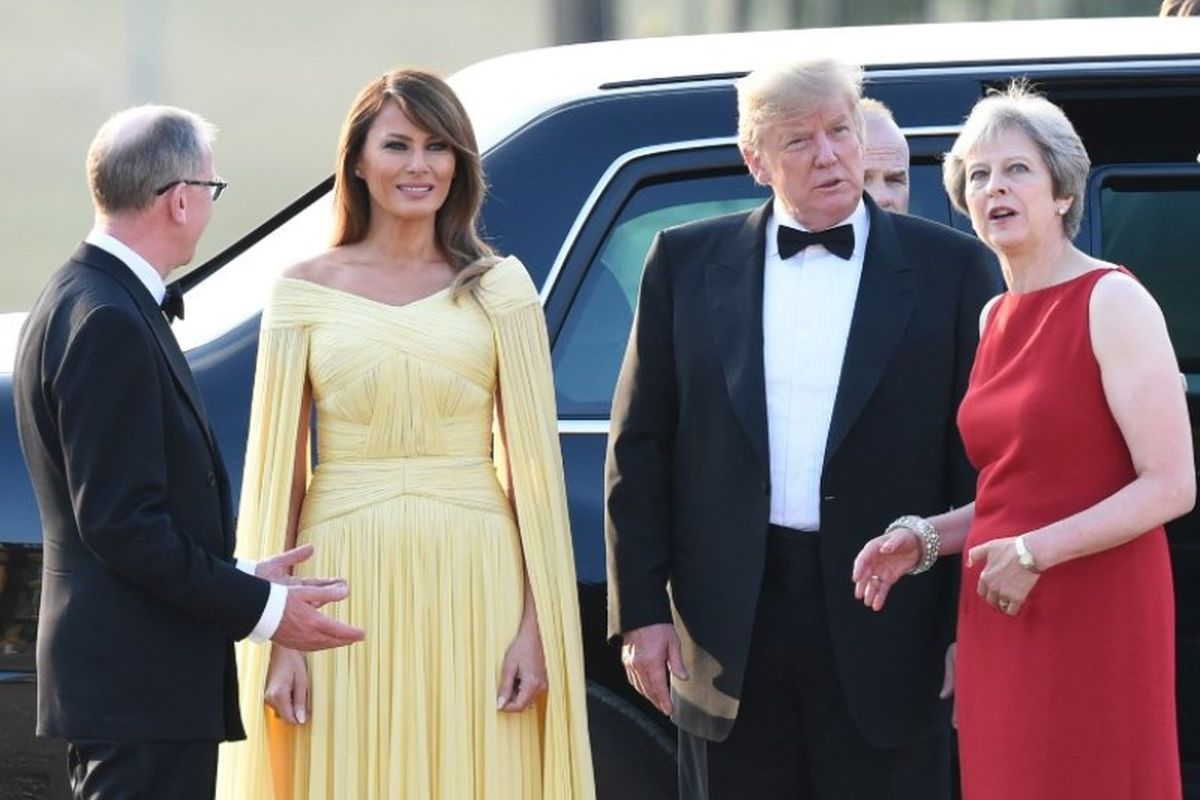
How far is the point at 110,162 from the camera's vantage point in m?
3.44

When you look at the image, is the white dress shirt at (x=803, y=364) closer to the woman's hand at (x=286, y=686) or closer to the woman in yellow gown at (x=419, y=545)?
the woman in yellow gown at (x=419, y=545)

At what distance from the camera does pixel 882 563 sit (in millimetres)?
3498

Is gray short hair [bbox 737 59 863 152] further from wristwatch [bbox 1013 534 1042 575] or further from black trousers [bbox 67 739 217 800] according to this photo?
black trousers [bbox 67 739 217 800]

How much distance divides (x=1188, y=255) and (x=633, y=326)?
1.29m

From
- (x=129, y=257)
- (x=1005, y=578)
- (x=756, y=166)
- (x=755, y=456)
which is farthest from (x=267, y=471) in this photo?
(x=1005, y=578)

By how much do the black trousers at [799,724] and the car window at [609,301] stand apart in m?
0.65

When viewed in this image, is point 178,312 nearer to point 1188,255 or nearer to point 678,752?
point 678,752

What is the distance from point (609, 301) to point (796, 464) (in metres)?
0.68

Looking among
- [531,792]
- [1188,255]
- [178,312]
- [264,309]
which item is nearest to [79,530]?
[178,312]

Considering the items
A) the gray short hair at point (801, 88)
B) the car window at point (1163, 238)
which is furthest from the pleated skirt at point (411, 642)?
the car window at point (1163, 238)

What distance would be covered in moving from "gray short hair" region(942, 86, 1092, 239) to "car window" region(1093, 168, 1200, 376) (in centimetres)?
77

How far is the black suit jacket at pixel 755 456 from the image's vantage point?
3.65 meters

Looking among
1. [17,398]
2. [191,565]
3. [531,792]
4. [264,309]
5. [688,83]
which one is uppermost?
[688,83]

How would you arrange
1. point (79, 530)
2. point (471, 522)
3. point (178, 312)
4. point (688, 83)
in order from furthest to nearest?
point (688, 83) → point (471, 522) → point (178, 312) → point (79, 530)
